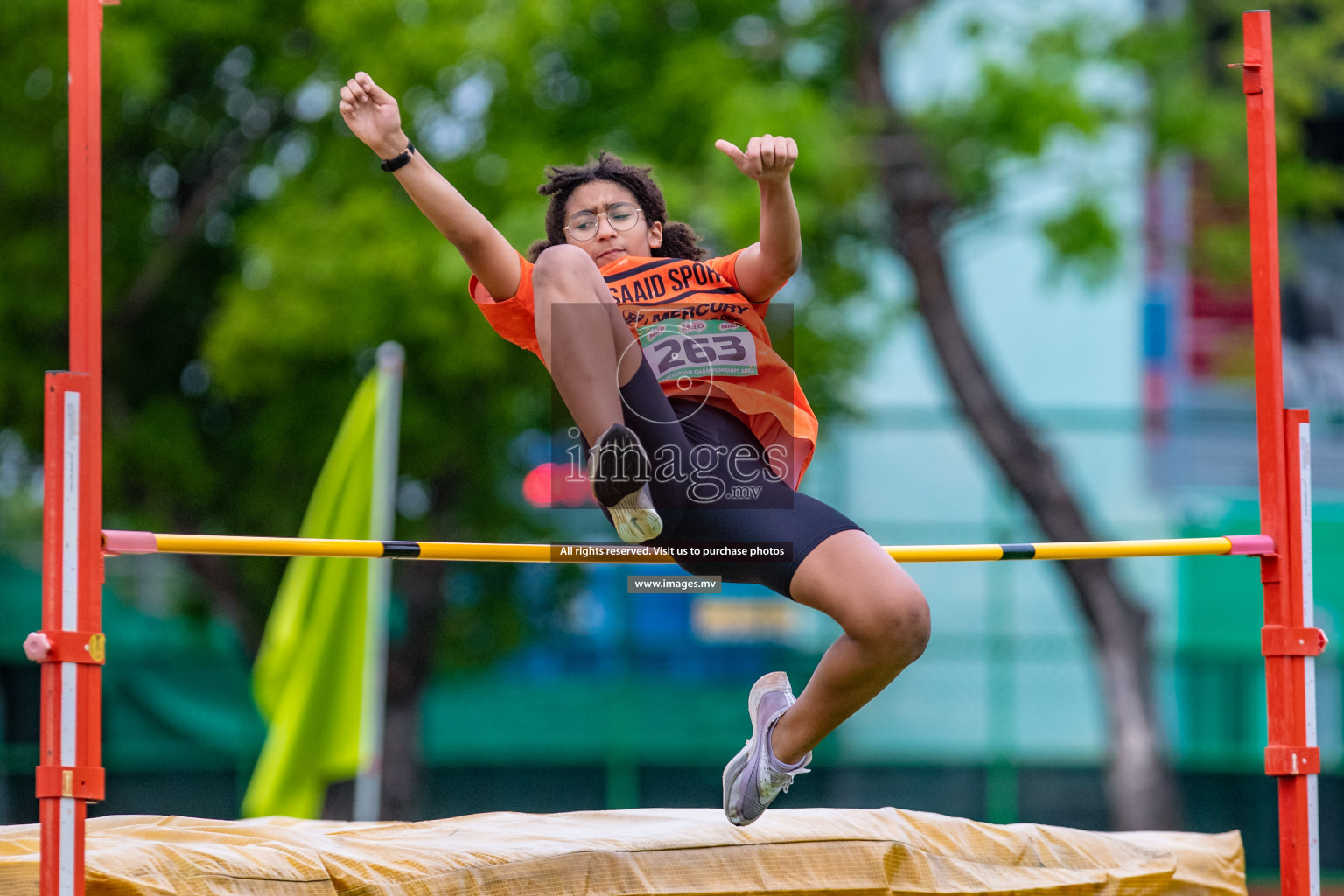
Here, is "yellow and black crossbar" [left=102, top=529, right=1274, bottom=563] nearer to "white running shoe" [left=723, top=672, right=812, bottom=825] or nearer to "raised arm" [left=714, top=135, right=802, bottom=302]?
→ "white running shoe" [left=723, top=672, right=812, bottom=825]

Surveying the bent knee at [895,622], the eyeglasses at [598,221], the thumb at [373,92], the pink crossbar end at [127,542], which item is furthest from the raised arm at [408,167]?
the bent knee at [895,622]

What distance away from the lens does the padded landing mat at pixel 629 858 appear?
2982mm

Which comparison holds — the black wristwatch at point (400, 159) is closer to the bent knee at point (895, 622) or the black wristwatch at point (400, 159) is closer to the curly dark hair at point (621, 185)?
the curly dark hair at point (621, 185)

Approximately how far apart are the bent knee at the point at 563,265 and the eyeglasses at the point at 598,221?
394mm

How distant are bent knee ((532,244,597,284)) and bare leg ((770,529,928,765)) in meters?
0.77

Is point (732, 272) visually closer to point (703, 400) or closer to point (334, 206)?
point (703, 400)

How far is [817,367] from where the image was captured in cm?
842

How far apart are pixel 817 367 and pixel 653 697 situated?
3167mm

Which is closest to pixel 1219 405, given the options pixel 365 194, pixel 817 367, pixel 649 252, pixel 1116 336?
pixel 1116 336

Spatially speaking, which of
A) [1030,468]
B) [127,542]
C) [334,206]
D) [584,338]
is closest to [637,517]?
[584,338]

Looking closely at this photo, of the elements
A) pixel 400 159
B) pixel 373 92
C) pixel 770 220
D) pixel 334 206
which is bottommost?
pixel 770 220

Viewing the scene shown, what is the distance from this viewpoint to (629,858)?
3354 mm

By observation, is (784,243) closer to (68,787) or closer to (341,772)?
(68,787)

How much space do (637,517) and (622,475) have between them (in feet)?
0.47
